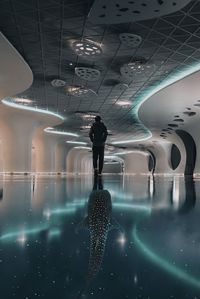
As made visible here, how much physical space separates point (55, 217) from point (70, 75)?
16.8 metres

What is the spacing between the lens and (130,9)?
1015 centimetres

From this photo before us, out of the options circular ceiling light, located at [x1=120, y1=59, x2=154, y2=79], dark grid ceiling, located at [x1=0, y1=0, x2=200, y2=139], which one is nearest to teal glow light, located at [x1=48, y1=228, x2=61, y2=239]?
dark grid ceiling, located at [x1=0, y1=0, x2=200, y2=139]

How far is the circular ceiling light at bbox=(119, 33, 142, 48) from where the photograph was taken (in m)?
12.9

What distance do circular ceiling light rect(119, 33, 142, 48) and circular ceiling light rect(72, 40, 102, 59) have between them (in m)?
1.44

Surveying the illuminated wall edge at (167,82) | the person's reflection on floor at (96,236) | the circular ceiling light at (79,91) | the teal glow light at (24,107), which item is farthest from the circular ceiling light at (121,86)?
the person's reflection on floor at (96,236)

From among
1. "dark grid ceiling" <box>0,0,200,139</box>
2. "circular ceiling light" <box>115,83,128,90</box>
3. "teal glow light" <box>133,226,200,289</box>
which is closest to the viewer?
"teal glow light" <box>133,226,200,289</box>

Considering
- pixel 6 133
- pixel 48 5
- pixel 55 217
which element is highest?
pixel 48 5

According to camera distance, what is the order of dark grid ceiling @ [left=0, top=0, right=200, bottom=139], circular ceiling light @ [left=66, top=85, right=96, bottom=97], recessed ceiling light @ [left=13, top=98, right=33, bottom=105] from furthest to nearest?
recessed ceiling light @ [left=13, top=98, right=33, bottom=105]
circular ceiling light @ [left=66, top=85, right=96, bottom=97]
dark grid ceiling @ [left=0, top=0, right=200, bottom=139]

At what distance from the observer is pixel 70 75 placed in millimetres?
19156

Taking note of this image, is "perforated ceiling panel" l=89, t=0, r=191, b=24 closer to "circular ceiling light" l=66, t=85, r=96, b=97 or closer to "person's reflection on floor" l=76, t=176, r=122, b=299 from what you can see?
"person's reflection on floor" l=76, t=176, r=122, b=299

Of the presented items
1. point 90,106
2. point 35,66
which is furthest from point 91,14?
point 90,106

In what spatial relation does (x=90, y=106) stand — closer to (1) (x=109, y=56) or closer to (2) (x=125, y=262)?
(1) (x=109, y=56)

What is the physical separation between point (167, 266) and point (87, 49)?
1422cm

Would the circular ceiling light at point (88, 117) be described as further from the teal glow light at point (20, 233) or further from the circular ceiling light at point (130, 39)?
the teal glow light at point (20, 233)
